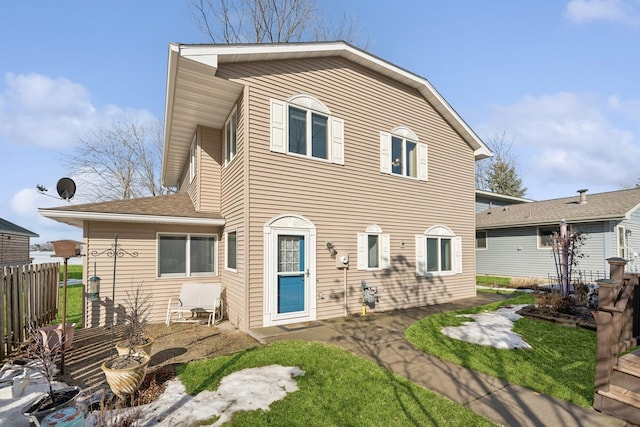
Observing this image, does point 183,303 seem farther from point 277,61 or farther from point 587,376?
point 587,376

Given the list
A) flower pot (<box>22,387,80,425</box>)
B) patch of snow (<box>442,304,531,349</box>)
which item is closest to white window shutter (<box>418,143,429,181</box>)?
patch of snow (<box>442,304,531,349</box>)

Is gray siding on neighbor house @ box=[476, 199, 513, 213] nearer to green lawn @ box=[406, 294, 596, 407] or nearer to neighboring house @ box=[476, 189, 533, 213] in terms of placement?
neighboring house @ box=[476, 189, 533, 213]

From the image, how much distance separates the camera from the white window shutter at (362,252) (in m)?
8.45

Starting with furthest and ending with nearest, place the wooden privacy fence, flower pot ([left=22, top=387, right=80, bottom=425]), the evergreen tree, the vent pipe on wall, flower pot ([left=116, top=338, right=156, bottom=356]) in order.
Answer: the evergreen tree
the vent pipe on wall
the wooden privacy fence
flower pot ([left=116, top=338, right=156, bottom=356])
flower pot ([left=22, top=387, right=80, bottom=425])

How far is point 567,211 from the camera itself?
15031 millimetres

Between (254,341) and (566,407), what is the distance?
15.4 feet

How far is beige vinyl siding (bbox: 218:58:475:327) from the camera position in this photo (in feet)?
23.6

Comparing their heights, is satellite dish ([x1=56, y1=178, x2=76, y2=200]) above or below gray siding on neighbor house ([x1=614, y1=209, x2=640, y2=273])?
above

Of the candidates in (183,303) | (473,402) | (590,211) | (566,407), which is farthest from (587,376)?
(590,211)

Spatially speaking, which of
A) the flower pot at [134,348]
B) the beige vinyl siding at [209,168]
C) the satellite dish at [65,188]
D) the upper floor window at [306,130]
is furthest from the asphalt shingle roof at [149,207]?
the flower pot at [134,348]

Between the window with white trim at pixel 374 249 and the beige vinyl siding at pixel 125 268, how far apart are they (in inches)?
191

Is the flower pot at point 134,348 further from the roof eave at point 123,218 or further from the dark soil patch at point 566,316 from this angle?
the dark soil patch at point 566,316

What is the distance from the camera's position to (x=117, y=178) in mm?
26109

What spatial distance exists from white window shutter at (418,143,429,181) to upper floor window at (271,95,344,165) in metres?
3.28
